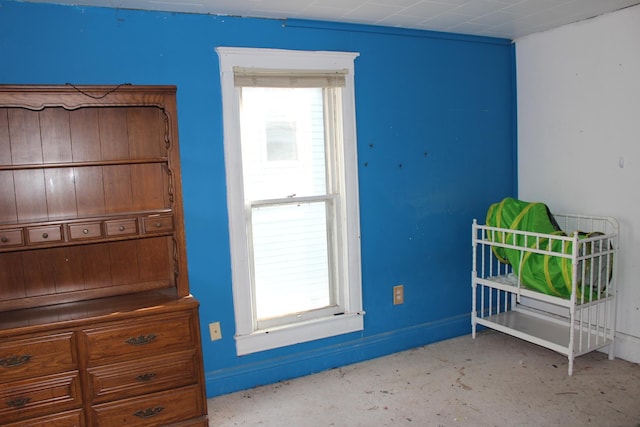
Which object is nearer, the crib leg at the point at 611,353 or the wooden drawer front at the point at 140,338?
the wooden drawer front at the point at 140,338

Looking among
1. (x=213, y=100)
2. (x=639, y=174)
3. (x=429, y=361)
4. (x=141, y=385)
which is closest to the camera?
(x=141, y=385)

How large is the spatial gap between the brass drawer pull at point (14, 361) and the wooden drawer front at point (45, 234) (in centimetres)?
51

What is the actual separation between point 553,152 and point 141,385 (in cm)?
310

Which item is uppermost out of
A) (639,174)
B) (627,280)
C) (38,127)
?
(38,127)

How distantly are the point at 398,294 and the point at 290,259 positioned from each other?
844 mm

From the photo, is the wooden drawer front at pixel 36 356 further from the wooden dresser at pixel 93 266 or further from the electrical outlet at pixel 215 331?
the electrical outlet at pixel 215 331

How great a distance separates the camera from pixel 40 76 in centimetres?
242

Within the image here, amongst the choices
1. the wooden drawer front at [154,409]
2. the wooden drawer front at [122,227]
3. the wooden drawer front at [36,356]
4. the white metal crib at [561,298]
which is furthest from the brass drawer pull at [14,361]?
the white metal crib at [561,298]

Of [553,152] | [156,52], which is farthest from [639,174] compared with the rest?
[156,52]

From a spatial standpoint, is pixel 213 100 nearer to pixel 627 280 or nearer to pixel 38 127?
pixel 38 127

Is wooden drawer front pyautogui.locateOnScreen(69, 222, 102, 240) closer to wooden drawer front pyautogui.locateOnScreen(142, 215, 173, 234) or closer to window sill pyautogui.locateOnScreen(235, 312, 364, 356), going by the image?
wooden drawer front pyautogui.locateOnScreen(142, 215, 173, 234)

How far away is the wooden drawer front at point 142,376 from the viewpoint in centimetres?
227

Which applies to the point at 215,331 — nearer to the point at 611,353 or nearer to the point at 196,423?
the point at 196,423

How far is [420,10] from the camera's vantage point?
2.89 meters
